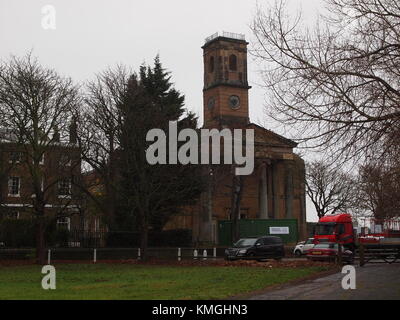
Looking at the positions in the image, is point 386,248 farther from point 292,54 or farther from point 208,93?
point 208,93

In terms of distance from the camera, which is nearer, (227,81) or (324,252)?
(324,252)

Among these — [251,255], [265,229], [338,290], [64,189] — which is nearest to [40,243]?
[64,189]

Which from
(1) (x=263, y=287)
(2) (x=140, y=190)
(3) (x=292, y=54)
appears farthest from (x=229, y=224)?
(3) (x=292, y=54)

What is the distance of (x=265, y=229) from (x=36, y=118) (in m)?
28.7

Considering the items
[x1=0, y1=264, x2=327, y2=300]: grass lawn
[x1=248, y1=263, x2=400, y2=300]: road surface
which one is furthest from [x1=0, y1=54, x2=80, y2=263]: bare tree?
[x1=248, y1=263, x2=400, y2=300]: road surface

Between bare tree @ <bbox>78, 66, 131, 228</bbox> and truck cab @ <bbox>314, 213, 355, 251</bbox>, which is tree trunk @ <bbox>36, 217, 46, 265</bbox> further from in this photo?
truck cab @ <bbox>314, 213, 355, 251</bbox>

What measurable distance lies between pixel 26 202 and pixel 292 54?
22895mm

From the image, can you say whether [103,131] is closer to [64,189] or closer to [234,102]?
[64,189]

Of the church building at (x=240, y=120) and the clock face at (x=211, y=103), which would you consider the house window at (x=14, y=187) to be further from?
the clock face at (x=211, y=103)

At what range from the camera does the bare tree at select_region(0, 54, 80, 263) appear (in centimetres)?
3062

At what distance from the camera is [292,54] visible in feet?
48.3

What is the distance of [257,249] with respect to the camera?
34844mm

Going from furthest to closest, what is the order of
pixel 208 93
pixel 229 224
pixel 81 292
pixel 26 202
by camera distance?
pixel 208 93
pixel 229 224
pixel 26 202
pixel 81 292

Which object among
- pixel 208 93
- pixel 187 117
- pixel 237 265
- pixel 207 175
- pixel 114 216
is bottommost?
pixel 237 265
